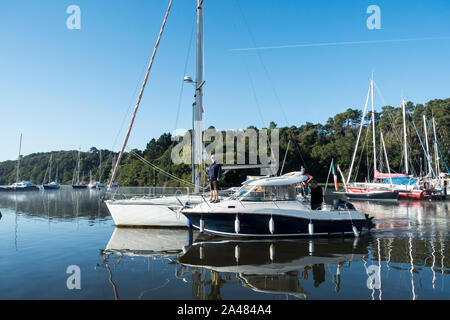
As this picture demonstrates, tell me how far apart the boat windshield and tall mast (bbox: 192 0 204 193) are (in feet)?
11.1

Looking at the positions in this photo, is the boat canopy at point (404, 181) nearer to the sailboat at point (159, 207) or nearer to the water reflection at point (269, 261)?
the water reflection at point (269, 261)

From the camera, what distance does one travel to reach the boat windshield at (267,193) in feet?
42.7

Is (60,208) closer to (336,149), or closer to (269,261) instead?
(269,261)

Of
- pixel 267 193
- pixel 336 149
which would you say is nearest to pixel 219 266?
pixel 267 193

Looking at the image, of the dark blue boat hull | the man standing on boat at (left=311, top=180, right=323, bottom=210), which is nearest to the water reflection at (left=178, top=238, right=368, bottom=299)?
the dark blue boat hull

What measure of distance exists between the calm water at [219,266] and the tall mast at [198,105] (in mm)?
3603

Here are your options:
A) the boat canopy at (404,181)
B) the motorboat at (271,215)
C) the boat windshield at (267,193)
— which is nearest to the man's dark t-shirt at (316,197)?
the motorboat at (271,215)

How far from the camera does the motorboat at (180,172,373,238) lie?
488 inches

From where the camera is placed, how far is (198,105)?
637 inches

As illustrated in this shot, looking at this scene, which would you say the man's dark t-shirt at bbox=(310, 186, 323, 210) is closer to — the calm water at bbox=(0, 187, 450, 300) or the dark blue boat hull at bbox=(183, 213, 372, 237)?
the dark blue boat hull at bbox=(183, 213, 372, 237)

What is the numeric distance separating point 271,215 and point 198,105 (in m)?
7.27

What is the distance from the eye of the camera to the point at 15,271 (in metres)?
8.77

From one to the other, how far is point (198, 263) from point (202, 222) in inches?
118
